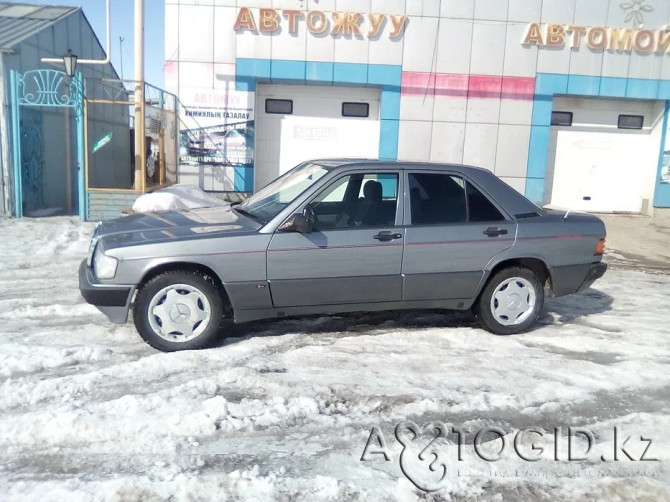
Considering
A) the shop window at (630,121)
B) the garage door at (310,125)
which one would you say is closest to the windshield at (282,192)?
the garage door at (310,125)

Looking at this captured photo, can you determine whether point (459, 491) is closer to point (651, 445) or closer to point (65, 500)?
point (651, 445)

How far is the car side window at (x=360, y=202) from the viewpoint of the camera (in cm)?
521

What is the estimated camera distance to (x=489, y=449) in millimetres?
3582

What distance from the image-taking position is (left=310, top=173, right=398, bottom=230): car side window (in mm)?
5215

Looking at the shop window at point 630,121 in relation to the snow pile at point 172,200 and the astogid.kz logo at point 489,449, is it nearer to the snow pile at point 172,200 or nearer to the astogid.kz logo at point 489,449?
the snow pile at point 172,200

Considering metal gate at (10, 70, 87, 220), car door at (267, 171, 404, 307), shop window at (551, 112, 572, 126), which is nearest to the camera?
car door at (267, 171, 404, 307)

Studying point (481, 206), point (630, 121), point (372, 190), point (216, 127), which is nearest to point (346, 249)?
point (372, 190)

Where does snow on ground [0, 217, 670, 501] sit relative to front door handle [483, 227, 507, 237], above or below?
below

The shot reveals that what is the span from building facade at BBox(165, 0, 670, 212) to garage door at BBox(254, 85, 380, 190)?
23 mm

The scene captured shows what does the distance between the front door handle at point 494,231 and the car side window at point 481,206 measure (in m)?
0.11

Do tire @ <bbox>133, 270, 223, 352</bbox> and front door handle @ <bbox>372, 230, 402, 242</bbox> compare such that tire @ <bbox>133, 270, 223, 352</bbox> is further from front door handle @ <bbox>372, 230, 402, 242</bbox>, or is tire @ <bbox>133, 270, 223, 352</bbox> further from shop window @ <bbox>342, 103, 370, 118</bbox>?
shop window @ <bbox>342, 103, 370, 118</bbox>

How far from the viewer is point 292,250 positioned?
16.1 feet

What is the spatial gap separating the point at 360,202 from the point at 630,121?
1161cm

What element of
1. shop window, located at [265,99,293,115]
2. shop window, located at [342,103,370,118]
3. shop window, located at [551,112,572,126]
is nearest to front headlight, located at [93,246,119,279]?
shop window, located at [265,99,293,115]
